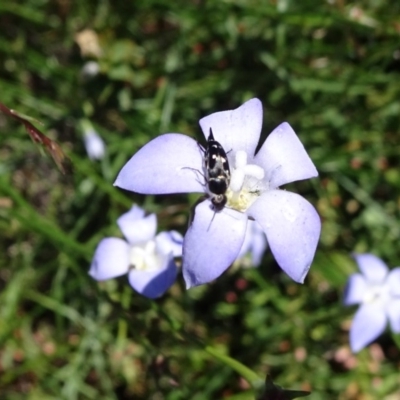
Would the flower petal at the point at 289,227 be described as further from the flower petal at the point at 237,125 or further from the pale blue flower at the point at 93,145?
the pale blue flower at the point at 93,145

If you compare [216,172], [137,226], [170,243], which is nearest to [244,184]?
[216,172]

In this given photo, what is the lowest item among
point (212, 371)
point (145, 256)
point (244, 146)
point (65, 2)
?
point (212, 371)

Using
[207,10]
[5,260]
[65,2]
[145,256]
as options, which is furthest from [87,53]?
[145,256]

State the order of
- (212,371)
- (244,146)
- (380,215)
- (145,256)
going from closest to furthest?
1. (244,146)
2. (145,256)
3. (212,371)
4. (380,215)

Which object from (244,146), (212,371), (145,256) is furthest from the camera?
(212,371)

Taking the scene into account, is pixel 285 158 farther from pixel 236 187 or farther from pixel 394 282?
pixel 394 282

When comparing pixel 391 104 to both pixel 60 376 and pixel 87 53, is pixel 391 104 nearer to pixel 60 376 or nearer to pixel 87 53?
pixel 87 53

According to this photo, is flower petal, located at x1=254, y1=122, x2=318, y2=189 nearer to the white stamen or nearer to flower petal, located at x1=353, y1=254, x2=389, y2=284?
the white stamen

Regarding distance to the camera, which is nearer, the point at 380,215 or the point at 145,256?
the point at 145,256

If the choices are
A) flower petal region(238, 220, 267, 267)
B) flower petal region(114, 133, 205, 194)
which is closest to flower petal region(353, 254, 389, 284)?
flower petal region(238, 220, 267, 267)
